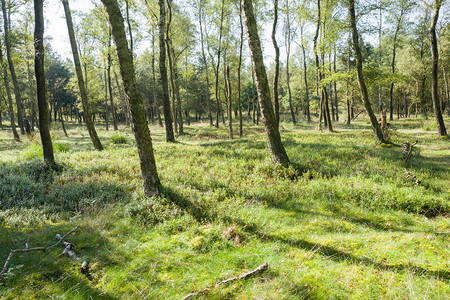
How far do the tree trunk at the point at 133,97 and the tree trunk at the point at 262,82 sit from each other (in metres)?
4.43

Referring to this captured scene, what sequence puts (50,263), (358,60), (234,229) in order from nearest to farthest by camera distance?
(50,263), (234,229), (358,60)

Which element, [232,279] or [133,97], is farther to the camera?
[133,97]

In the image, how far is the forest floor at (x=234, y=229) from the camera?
315 cm

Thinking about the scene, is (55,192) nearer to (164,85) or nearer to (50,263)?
(50,263)

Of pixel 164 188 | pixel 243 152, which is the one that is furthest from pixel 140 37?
pixel 164 188

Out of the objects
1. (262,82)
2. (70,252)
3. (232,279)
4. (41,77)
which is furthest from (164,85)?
(232,279)

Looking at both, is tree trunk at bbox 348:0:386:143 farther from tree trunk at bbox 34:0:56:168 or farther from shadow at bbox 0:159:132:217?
tree trunk at bbox 34:0:56:168

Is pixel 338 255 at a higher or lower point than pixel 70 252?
lower

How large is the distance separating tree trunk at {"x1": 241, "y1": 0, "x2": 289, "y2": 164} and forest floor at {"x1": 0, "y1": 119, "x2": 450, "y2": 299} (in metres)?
0.68

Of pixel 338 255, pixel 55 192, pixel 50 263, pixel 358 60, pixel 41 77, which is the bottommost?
pixel 338 255

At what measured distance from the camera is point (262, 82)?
830 cm

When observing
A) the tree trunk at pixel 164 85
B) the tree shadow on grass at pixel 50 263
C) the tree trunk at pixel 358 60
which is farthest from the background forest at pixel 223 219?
the tree trunk at pixel 164 85

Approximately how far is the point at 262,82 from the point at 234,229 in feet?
18.9

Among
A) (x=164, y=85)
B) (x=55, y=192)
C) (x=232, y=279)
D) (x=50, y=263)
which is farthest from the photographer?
(x=164, y=85)
